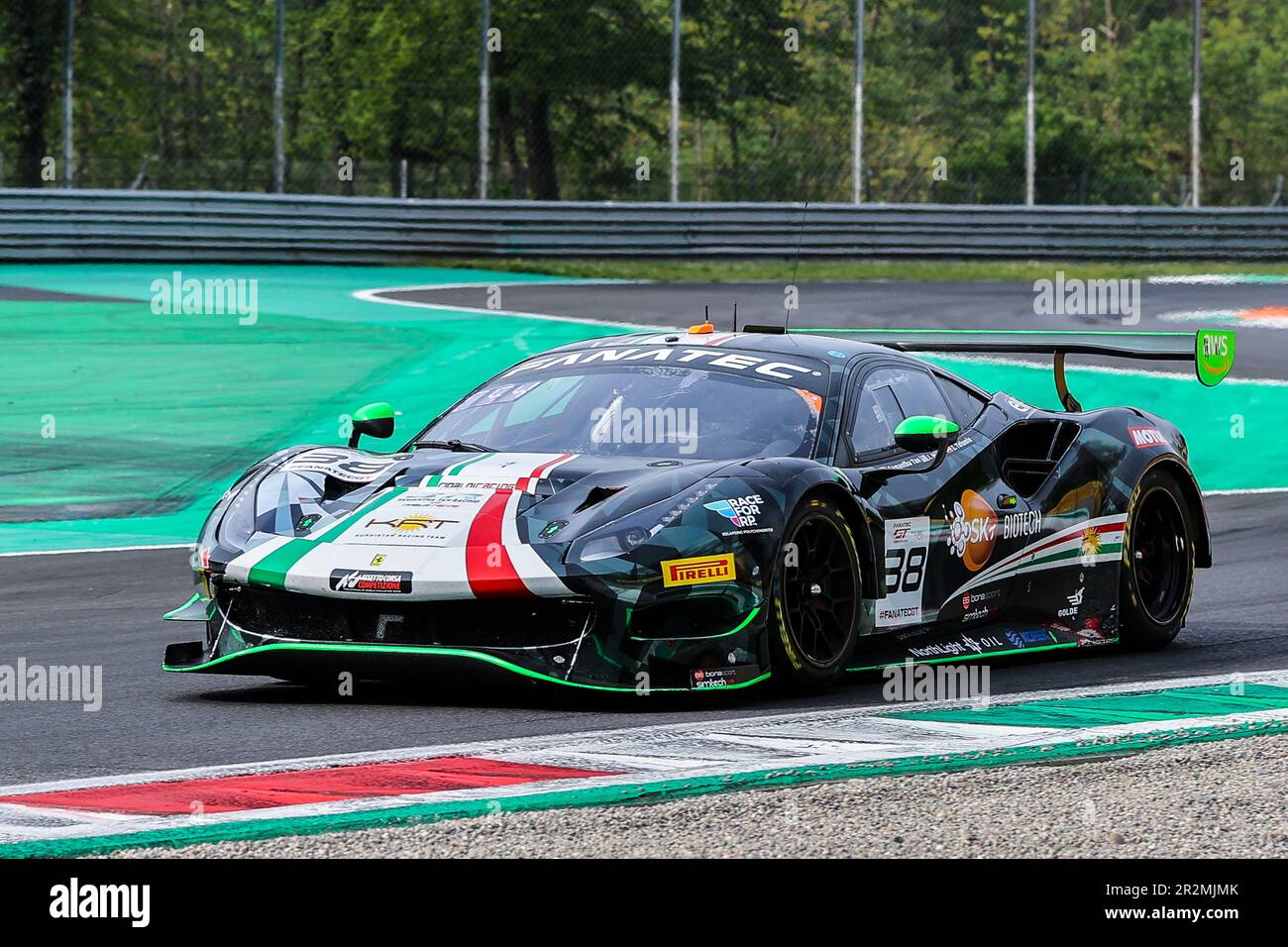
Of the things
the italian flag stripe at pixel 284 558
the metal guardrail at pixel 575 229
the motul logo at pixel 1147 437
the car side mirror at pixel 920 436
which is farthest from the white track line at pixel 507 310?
the italian flag stripe at pixel 284 558

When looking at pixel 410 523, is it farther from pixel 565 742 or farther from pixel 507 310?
pixel 507 310

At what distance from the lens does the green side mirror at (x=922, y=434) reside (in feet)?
23.9

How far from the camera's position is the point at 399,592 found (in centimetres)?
643

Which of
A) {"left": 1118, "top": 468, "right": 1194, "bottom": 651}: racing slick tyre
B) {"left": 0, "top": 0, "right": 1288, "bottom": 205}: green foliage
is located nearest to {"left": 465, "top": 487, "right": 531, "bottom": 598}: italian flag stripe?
{"left": 1118, "top": 468, "right": 1194, "bottom": 651}: racing slick tyre

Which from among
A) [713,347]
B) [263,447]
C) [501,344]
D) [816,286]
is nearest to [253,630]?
[713,347]

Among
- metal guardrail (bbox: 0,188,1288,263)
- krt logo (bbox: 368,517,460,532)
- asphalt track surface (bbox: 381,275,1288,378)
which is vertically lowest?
krt logo (bbox: 368,517,460,532)

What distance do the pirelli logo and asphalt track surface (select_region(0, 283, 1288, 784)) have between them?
0.40m

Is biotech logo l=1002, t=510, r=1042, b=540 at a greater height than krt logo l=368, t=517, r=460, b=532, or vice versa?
krt logo l=368, t=517, r=460, b=532

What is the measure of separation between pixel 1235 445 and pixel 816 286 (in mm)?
9598

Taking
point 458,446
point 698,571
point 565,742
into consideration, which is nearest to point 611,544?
point 698,571

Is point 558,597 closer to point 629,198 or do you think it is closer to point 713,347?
point 713,347

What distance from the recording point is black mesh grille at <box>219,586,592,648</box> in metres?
6.42

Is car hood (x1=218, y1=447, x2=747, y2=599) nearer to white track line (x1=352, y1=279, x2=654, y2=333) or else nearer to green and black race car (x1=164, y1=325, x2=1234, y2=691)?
green and black race car (x1=164, y1=325, x2=1234, y2=691)
